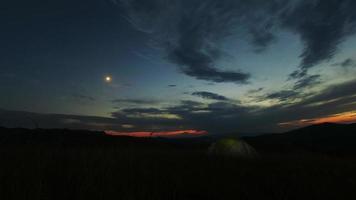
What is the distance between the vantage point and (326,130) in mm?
154750

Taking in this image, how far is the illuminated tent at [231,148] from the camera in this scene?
55.5 ft

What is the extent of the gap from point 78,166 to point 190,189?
7.72 ft

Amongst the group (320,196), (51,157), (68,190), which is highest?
(51,157)

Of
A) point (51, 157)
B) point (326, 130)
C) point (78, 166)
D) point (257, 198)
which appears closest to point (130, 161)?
point (78, 166)

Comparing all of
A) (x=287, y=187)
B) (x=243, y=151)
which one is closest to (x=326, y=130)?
(x=243, y=151)

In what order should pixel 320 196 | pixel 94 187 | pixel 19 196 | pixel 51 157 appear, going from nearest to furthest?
pixel 19 196, pixel 94 187, pixel 320 196, pixel 51 157

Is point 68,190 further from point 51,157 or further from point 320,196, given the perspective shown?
point 320,196

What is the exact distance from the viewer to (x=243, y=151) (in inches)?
677

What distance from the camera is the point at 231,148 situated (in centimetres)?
1728

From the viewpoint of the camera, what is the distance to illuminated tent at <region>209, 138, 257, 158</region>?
1692cm

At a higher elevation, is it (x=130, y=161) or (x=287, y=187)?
(x=130, y=161)

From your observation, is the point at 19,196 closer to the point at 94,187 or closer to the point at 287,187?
the point at 94,187

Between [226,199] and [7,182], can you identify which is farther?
[226,199]

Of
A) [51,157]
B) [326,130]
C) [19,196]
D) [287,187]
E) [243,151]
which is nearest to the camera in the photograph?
[19,196]
